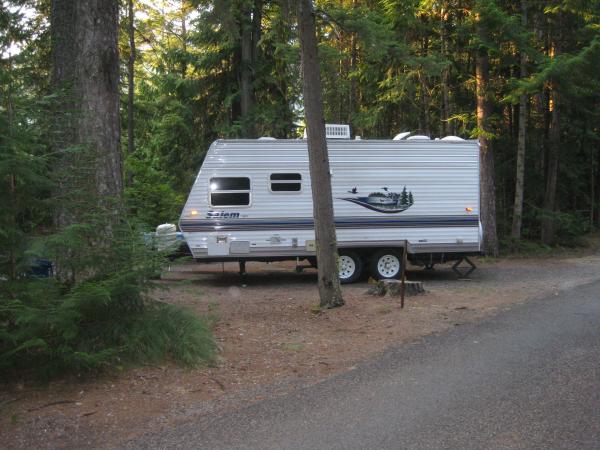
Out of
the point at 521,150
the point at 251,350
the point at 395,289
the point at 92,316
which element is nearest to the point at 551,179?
the point at 521,150

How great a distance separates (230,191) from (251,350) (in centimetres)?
633

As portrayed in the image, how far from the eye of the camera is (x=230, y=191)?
510 inches

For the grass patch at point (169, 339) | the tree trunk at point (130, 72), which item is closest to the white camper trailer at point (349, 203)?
the grass patch at point (169, 339)

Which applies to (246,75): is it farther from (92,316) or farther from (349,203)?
(92,316)

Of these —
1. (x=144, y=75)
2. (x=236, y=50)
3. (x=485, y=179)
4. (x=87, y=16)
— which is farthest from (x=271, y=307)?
(x=144, y=75)

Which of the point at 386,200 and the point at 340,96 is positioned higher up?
the point at 340,96

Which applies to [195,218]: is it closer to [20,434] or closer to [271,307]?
[271,307]

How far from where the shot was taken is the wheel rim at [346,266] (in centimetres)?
1354

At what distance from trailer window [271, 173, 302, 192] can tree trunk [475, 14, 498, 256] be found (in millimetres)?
8043

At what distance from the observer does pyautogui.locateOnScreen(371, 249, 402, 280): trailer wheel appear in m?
13.6

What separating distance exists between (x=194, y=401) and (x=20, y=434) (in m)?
1.47

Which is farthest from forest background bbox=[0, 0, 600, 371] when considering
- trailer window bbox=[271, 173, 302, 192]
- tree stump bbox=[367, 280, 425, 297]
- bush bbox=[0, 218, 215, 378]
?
tree stump bbox=[367, 280, 425, 297]

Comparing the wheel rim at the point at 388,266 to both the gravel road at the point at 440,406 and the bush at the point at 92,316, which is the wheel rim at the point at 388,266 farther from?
the bush at the point at 92,316

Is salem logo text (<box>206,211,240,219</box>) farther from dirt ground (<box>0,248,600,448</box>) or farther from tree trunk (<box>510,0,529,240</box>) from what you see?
tree trunk (<box>510,0,529,240</box>)
